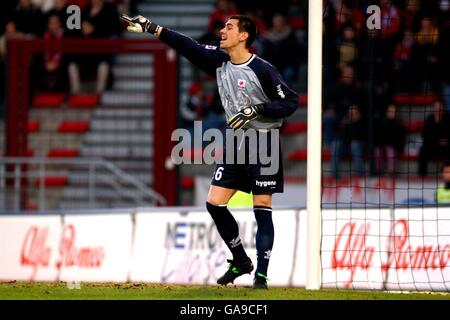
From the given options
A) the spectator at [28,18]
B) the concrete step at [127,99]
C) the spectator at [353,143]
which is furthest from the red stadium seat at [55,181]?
the spectator at [353,143]

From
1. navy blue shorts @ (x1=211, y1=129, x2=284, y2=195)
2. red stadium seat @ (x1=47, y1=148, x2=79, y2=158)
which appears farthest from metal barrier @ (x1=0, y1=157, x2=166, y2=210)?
navy blue shorts @ (x1=211, y1=129, x2=284, y2=195)

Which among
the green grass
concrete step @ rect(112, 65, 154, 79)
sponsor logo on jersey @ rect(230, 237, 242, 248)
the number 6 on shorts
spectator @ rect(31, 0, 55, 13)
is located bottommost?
the green grass

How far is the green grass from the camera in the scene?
1148 cm

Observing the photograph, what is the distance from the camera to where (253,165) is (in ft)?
39.7

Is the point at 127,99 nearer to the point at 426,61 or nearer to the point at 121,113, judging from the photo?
the point at 121,113

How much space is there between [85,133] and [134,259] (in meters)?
5.05

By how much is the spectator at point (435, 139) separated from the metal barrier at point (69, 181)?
4708mm

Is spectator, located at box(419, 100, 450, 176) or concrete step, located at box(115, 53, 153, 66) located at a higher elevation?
concrete step, located at box(115, 53, 153, 66)

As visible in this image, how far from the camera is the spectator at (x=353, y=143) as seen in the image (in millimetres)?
20734

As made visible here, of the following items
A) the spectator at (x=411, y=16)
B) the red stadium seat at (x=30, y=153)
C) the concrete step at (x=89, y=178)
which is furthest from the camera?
the red stadium seat at (x=30, y=153)

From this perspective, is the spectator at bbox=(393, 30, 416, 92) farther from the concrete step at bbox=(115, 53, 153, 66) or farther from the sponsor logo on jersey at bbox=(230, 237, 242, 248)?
the sponsor logo on jersey at bbox=(230, 237, 242, 248)

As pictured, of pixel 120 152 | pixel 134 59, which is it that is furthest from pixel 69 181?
pixel 134 59

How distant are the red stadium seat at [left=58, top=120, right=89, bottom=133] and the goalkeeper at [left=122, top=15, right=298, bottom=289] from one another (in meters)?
10.3

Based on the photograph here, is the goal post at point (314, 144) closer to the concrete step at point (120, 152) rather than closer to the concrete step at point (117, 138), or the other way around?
the concrete step at point (120, 152)
